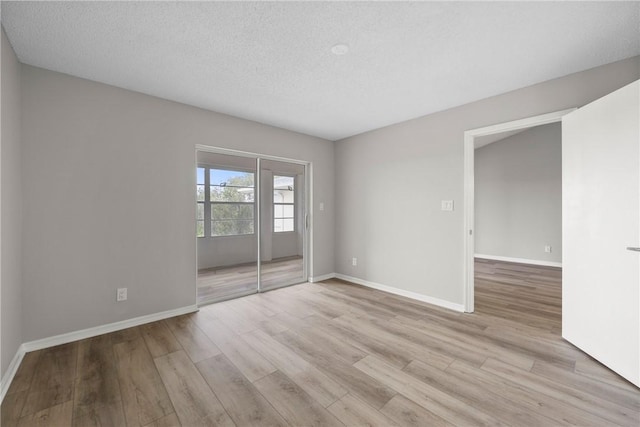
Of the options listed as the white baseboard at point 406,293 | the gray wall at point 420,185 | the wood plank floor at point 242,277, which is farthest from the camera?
the wood plank floor at point 242,277

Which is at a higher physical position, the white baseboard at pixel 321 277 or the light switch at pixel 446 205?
the light switch at pixel 446 205

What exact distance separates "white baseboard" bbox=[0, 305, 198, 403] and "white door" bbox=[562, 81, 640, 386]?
3.99m

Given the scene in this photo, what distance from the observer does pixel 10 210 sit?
2008 mm

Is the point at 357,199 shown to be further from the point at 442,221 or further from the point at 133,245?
the point at 133,245

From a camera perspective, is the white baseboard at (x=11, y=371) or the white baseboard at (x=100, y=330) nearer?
the white baseboard at (x=11, y=371)

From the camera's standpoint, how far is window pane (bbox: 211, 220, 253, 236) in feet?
13.6

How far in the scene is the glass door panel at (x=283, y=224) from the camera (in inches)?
180

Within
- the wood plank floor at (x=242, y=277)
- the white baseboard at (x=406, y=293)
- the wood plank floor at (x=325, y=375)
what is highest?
the wood plank floor at (x=242, y=277)

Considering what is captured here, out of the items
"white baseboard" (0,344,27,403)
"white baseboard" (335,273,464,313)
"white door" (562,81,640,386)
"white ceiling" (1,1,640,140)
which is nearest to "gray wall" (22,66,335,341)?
"white baseboard" (0,344,27,403)

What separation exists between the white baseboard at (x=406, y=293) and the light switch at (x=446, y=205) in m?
1.21

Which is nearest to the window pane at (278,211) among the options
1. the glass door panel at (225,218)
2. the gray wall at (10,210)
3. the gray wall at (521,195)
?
the glass door panel at (225,218)

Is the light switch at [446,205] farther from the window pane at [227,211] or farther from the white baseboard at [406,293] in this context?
the window pane at [227,211]

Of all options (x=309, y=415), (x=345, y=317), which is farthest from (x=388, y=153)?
(x=309, y=415)

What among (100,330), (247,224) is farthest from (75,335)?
(247,224)
